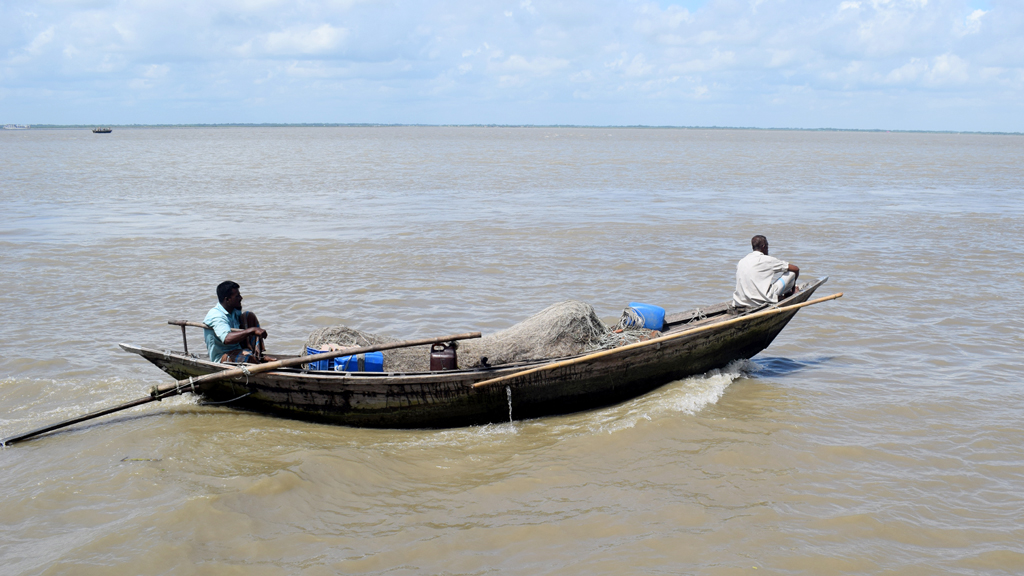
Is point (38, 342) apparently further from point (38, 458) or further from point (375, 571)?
point (375, 571)

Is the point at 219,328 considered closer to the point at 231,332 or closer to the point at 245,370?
the point at 231,332

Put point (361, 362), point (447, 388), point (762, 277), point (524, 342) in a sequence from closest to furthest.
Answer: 1. point (447, 388)
2. point (361, 362)
3. point (524, 342)
4. point (762, 277)

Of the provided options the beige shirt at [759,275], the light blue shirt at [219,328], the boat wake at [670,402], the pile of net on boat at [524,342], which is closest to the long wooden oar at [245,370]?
the light blue shirt at [219,328]

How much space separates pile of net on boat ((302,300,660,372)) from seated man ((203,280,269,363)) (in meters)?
0.51

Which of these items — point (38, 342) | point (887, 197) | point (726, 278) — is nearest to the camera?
point (38, 342)

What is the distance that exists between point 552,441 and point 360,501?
6.06ft

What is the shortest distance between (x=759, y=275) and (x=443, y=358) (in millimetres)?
3795

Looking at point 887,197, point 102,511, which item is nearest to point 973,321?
point 102,511

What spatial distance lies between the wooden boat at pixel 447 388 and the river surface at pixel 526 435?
172mm

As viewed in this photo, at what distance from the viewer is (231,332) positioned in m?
6.69

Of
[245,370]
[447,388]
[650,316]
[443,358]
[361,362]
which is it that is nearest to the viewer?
[245,370]

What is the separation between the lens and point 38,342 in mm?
9070

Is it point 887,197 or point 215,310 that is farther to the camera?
point 887,197

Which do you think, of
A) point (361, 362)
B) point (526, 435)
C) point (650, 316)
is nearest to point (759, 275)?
point (650, 316)
